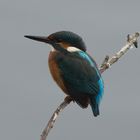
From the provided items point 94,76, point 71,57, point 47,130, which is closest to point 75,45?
point 71,57

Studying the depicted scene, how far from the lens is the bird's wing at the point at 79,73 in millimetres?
2578

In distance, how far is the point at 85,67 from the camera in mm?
2639

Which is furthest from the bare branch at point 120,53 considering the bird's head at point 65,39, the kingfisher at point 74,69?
the bird's head at point 65,39

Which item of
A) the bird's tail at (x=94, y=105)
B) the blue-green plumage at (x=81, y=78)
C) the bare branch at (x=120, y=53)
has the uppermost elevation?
the bare branch at (x=120, y=53)

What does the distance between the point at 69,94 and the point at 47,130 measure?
102 centimetres

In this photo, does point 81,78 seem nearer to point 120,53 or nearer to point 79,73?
point 79,73

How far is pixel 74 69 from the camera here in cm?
267

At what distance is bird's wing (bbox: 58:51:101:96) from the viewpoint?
2578 millimetres

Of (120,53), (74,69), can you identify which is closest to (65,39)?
(74,69)

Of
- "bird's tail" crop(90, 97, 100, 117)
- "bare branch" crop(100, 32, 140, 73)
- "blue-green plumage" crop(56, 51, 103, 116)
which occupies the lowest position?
"bird's tail" crop(90, 97, 100, 117)

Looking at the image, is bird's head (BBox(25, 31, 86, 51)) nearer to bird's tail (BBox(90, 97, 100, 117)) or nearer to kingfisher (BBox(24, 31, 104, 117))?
kingfisher (BBox(24, 31, 104, 117))

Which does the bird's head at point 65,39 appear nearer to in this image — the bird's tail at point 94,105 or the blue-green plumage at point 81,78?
the blue-green plumage at point 81,78

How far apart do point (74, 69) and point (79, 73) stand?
5 cm

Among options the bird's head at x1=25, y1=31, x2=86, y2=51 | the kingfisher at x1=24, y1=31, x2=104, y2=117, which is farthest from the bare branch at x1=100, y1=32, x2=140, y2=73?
the bird's head at x1=25, y1=31, x2=86, y2=51
